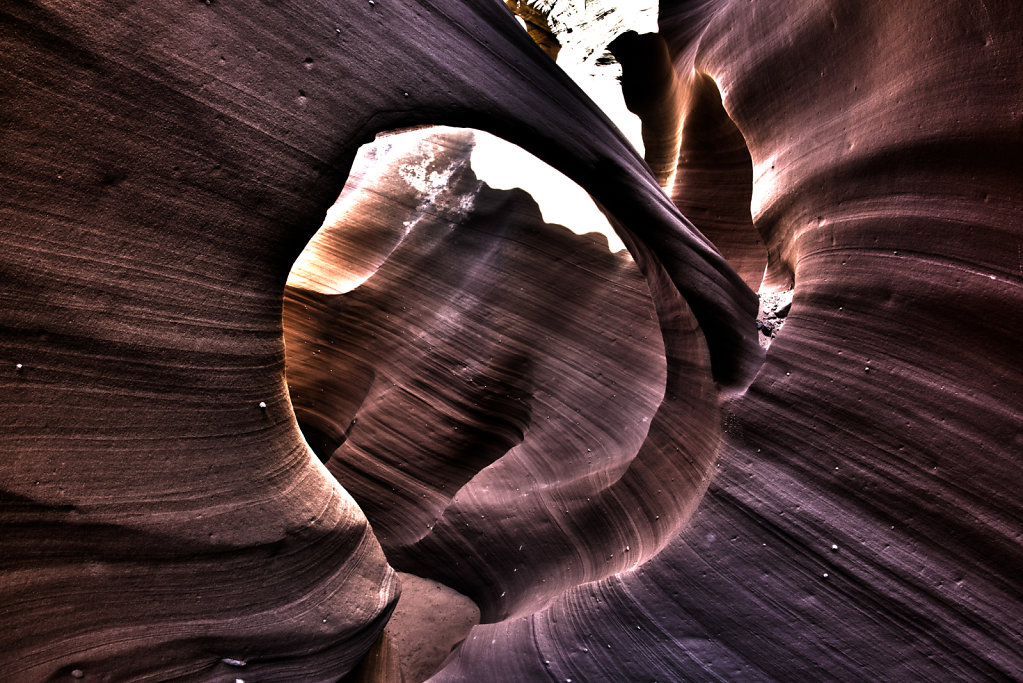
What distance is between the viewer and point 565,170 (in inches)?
74.5

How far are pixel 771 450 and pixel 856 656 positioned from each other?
57 cm

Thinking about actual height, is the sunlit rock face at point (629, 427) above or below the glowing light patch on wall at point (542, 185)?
below

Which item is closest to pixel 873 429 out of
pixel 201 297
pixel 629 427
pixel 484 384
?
pixel 629 427

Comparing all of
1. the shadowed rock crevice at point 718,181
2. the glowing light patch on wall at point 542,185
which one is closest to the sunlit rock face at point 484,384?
the glowing light patch on wall at point 542,185

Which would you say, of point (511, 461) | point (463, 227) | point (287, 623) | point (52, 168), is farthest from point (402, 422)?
point (52, 168)

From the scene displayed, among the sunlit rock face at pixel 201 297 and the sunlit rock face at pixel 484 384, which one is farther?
the sunlit rock face at pixel 484 384

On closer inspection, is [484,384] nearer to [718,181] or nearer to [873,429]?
[873,429]

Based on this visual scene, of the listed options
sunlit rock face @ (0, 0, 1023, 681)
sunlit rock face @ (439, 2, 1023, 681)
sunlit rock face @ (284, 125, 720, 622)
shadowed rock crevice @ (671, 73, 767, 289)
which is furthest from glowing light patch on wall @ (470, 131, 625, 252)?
sunlit rock face @ (439, 2, 1023, 681)

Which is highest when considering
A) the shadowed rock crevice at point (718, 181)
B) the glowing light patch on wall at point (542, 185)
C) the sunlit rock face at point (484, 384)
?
the shadowed rock crevice at point (718, 181)

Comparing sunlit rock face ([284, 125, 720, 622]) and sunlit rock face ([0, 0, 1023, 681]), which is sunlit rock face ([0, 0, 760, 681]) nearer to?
sunlit rock face ([0, 0, 1023, 681])

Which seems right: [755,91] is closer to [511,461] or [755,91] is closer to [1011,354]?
[1011,354]

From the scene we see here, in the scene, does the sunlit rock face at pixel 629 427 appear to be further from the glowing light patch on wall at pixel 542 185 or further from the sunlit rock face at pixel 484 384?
the glowing light patch on wall at pixel 542 185

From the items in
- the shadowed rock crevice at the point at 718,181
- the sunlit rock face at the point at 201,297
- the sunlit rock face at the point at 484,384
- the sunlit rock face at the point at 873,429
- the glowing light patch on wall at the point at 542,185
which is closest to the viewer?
the sunlit rock face at the point at 201,297

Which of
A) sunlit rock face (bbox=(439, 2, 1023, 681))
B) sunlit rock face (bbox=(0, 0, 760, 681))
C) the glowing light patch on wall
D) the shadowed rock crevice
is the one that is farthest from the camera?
the shadowed rock crevice
